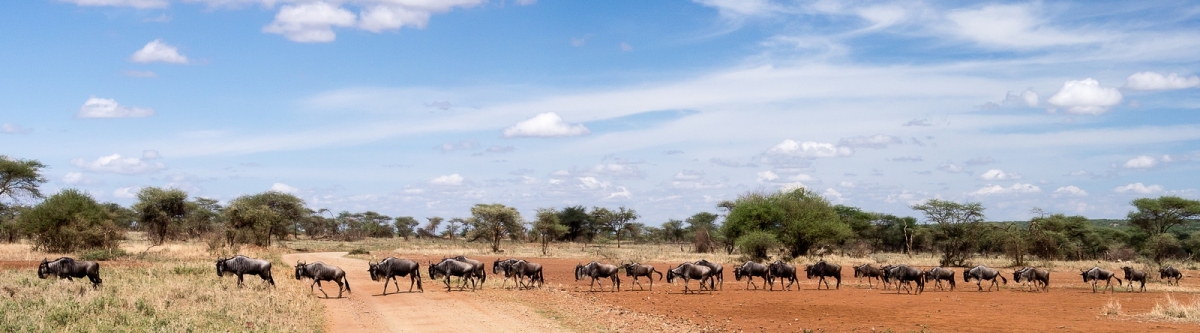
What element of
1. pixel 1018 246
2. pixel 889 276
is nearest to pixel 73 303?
pixel 889 276

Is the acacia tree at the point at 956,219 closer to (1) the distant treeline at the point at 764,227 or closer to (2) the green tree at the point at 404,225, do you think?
(1) the distant treeline at the point at 764,227

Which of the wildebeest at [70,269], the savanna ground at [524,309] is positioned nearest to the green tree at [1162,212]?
the savanna ground at [524,309]

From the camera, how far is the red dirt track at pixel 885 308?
20.0 meters

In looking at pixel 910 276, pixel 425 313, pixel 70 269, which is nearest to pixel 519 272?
pixel 425 313

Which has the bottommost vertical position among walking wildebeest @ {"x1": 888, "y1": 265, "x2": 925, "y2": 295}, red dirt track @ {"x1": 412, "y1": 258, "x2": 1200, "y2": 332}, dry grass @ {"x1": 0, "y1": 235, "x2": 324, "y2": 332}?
red dirt track @ {"x1": 412, "y1": 258, "x2": 1200, "y2": 332}

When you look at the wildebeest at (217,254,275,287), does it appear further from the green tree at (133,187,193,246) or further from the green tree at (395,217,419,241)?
the green tree at (395,217,419,241)

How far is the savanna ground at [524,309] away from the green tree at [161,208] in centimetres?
4034

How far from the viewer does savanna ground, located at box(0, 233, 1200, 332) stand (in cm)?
1742

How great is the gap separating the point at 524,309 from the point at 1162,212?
75128mm

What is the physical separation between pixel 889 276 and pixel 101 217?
4084cm

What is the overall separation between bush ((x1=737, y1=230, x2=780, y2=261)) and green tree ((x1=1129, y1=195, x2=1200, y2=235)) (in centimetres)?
4213

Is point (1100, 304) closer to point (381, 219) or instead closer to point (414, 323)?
point (414, 323)

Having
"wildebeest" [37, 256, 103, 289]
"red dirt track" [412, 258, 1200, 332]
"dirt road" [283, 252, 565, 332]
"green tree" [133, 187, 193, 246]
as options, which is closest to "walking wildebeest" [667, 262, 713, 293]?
"red dirt track" [412, 258, 1200, 332]

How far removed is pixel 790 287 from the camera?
34.1 metres
